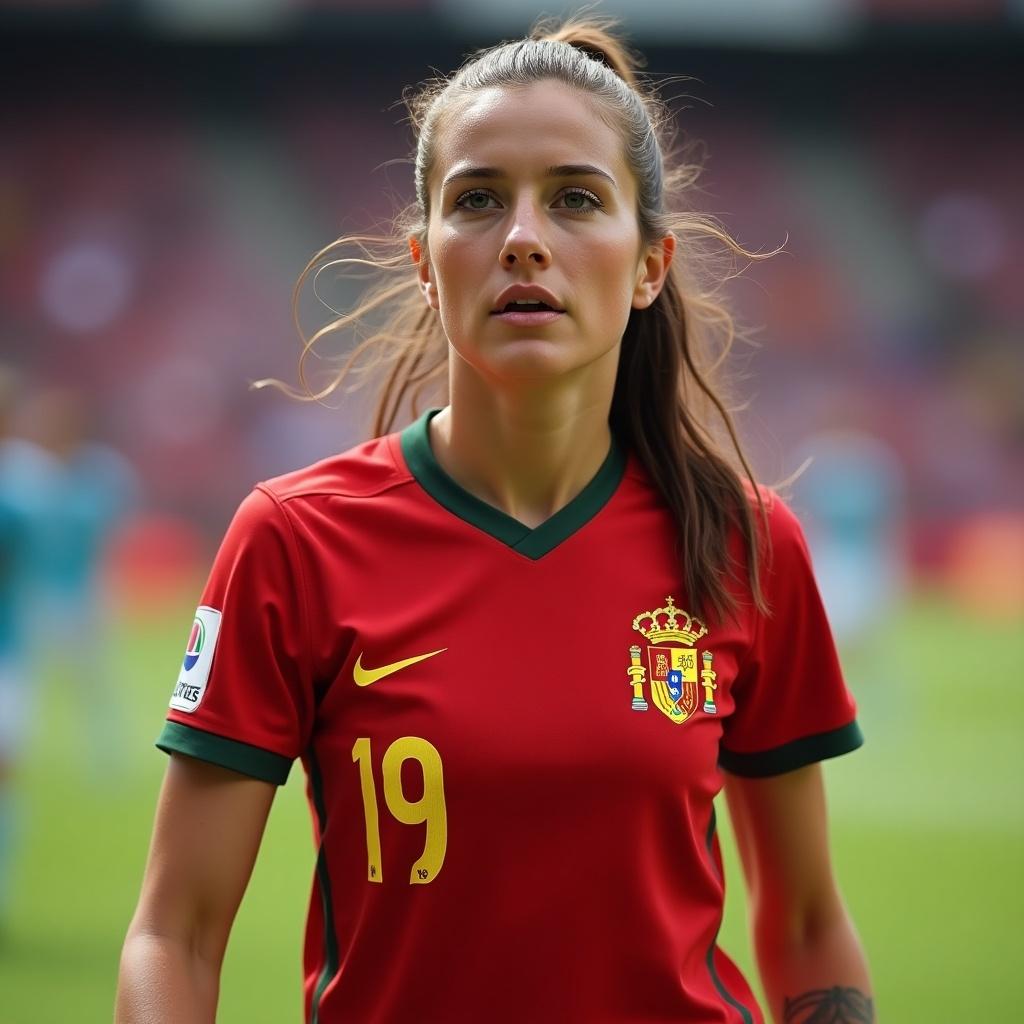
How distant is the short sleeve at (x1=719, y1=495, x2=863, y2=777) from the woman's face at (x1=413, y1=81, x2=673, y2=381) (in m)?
0.44

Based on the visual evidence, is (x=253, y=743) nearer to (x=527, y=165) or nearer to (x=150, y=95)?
(x=527, y=165)

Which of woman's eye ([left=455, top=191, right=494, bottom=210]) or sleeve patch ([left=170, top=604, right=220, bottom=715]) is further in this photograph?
woman's eye ([left=455, top=191, right=494, bottom=210])

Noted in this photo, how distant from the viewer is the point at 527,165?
1.98 metres

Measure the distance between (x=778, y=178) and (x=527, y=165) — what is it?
78.5ft

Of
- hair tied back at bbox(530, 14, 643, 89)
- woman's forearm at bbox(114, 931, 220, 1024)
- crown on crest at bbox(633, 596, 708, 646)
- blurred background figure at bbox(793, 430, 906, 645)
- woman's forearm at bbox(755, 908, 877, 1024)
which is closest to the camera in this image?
woman's forearm at bbox(114, 931, 220, 1024)

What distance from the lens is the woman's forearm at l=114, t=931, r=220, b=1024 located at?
5.95 ft

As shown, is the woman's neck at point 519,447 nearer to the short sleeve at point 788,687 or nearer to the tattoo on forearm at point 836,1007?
the short sleeve at point 788,687

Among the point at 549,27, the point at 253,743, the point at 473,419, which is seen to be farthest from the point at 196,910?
the point at 549,27

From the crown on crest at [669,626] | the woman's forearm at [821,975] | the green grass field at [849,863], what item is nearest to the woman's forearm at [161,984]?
the crown on crest at [669,626]

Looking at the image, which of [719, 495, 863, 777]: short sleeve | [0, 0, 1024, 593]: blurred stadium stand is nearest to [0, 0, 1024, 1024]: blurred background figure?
[0, 0, 1024, 593]: blurred stadium stand

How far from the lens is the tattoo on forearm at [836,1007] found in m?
2.14

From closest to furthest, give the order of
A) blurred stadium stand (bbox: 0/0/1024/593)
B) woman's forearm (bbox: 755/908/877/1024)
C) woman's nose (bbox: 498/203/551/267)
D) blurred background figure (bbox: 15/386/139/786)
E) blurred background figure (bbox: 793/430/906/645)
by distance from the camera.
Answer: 1. woman's nose (bbox: 498/203/551/267)
2. woman's forearm (bbox: 755/908/877/1024)
3. blurred background figure (bbox: 15/386/139/786)
4. blurred background figure (bbox: 793/430/906/645)
5. blurred stadium stand (bbox: 0/0/1024/593)

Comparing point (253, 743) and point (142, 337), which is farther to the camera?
point (142, 337)

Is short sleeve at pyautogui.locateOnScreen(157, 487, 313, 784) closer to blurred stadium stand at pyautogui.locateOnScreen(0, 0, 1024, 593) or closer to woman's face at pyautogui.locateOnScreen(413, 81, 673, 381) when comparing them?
woman's face at pyautogui.locateOnScreen(413, 81, 673, 381)
